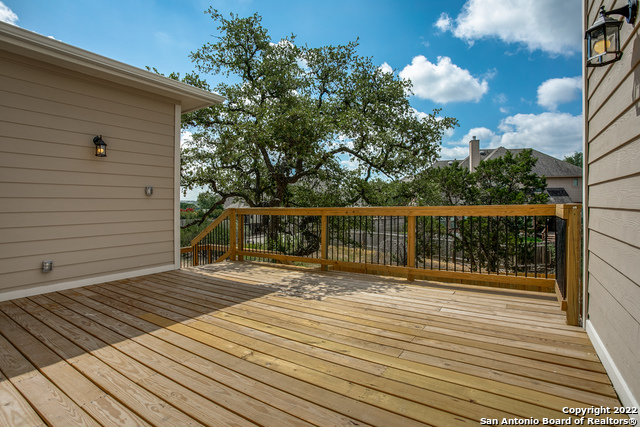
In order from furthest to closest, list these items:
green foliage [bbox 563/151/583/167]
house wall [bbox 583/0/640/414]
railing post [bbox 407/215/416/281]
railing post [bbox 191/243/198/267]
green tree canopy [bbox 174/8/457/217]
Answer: green foliage [bbox 563/151/583/167] → green tree canopy [bbox 174/8/457/217] → railing post [bbox 191/243/198/267] → railing post [bbox 407/215/416/281] → house wall [bbox 583/0/640/414]

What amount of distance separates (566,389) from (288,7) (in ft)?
29.5

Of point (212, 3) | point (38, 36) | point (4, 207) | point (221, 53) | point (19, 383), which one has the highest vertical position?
point (212, 3)

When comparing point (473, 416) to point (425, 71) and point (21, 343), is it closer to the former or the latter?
point (21, 343)

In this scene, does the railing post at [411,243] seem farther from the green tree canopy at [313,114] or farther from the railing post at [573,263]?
the green tree canopy at [313,114]

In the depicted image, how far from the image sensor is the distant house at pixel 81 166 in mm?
3193

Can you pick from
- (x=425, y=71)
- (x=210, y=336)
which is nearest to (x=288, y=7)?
(x=425, y=71)

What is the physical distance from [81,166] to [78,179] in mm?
155

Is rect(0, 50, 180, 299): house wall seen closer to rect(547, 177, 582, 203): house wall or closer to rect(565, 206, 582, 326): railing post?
rect(565, 206, 582, 326): railing post

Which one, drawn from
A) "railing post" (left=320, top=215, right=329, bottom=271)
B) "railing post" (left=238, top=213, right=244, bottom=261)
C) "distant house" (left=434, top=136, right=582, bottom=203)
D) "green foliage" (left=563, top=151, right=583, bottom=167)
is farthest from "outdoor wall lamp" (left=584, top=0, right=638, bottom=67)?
"green foliage" (left=563, top=151, right=583, bottom=167)

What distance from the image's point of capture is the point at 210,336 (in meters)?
2.28

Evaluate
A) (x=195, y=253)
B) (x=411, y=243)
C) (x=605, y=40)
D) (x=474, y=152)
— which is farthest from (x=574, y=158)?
(x=605, y=40)

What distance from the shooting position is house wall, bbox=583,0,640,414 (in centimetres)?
138

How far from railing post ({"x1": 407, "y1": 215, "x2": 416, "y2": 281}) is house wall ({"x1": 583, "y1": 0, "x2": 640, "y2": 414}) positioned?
1.82 m

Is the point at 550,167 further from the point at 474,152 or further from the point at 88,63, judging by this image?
the point at 88,63
